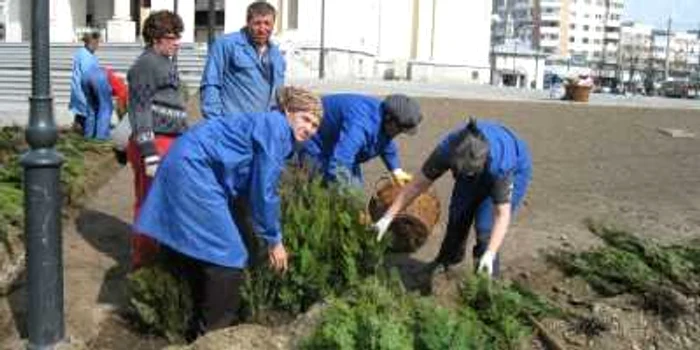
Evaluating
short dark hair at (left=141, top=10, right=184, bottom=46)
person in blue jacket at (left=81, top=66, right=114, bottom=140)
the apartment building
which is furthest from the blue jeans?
the apartment building

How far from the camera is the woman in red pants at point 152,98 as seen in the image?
18.5 ft

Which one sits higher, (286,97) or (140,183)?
(286,97)

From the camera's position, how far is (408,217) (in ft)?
21.2

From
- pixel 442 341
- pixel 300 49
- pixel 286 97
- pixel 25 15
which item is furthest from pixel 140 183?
pixel 25 15

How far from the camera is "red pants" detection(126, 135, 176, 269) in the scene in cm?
525

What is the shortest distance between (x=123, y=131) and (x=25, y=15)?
39.1m

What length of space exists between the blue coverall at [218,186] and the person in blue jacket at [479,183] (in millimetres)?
814

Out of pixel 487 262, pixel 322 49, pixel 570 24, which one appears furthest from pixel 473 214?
pixel 570 24

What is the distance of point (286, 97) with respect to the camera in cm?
443

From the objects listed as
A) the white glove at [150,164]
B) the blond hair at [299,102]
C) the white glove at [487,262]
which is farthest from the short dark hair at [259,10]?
the white glove at [487,262]

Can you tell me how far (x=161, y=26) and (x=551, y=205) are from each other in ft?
15.2

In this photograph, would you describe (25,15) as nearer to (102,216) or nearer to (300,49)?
(300,49)

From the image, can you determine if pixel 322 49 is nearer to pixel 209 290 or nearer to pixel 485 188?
pixel 485 188

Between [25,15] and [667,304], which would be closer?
[667,304]
